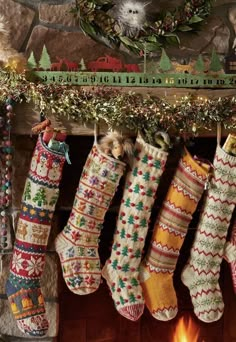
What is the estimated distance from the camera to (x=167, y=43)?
6.95 feet

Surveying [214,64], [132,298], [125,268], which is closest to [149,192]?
[125,268]

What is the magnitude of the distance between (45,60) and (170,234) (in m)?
0.79

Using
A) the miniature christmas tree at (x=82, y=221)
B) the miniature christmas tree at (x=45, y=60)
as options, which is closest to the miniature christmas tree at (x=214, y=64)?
the miniature christmas tree at (x=45, y=60)

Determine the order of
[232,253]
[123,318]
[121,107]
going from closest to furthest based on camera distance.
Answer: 1. [121,107]
2. [232,253]
3. [123,318]

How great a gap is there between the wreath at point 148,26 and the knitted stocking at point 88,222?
42 centimetres

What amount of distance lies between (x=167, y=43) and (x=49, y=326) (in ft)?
Result: 3.86

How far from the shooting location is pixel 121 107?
1.96m

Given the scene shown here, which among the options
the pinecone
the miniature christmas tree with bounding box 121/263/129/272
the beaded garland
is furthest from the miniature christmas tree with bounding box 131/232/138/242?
the pinecone

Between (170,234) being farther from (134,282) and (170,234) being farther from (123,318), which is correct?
(123,318)

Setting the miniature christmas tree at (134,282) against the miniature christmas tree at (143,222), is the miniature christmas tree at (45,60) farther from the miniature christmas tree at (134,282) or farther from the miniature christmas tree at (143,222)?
the miniature christmas tree at (134,282)

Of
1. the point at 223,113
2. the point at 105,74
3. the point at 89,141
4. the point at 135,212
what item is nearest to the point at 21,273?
the point at 135,212

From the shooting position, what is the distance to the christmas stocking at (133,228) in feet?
6.61

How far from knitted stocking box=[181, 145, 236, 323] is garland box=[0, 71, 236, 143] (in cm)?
16

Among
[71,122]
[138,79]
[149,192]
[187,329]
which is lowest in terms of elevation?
[187,329]
